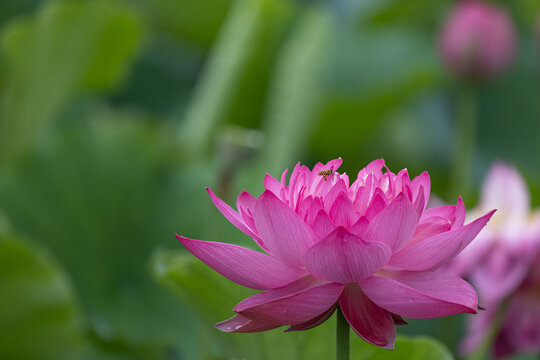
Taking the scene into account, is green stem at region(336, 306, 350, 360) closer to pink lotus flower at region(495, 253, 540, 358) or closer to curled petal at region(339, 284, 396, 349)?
curled petal at region(339, 284, 396, 349)

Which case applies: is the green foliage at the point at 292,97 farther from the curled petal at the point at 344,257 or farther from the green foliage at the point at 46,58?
the curled petal at the point at 344,257

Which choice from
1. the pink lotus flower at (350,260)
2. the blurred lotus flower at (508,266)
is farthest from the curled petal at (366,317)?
the blurred lotus flower at (508,266)

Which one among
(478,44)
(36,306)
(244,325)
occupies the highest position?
(478,44)

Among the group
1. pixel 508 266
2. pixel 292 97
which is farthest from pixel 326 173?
pixel 292 97

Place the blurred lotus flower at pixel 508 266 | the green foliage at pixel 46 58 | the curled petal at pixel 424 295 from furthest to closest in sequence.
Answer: the green foliage at pixel 46 58, the blurred lotus flower at pixel 508 266, the curled petal at pixel 424 295

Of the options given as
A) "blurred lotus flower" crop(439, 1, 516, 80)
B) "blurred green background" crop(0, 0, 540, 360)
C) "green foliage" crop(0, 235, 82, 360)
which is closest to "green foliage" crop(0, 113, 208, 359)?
"blurred green background" crop(0, 0, 540, 360)

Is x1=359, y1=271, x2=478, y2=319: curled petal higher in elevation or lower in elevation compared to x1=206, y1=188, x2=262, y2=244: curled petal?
lower

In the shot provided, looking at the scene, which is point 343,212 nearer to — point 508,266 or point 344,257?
point 344,257
